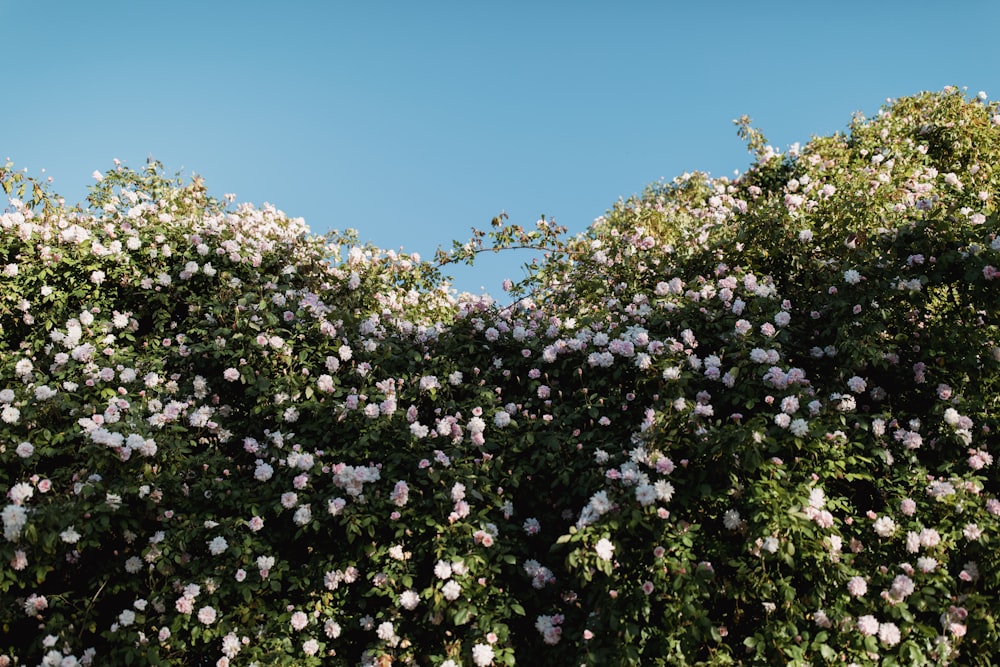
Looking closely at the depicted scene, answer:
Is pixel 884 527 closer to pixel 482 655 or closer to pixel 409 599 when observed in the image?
pixel 482 655

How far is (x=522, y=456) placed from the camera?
16.6 ft

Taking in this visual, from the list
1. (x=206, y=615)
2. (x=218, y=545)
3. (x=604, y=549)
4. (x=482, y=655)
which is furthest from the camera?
(x=218, y=545)

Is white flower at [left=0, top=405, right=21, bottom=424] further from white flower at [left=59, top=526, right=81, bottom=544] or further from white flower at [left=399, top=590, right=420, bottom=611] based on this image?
white flower at [left=399, top=590, right=420, bottom=611]

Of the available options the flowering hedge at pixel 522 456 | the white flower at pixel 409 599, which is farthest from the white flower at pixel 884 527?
the white flower at pixel 409 599

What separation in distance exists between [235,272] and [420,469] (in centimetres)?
287

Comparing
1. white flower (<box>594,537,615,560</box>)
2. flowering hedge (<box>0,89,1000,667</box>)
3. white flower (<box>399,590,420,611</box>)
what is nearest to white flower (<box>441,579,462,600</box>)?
flowering hedge (<box>0,89,1000,667</box>)

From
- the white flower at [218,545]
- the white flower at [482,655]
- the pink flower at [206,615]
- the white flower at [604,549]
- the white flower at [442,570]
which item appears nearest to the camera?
the white flower at [604,549]

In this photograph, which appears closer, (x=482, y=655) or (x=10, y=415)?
(x=482, y=655)

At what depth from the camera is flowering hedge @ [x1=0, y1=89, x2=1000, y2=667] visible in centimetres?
403

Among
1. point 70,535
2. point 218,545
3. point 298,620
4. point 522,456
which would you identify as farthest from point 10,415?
point 522,456

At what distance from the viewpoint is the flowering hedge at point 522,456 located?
13.2 feet

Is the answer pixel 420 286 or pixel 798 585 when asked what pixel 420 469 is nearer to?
pixel 798 585

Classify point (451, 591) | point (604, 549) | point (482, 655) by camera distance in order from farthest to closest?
point (451, 591) < point (482, 655) < point (604, 549)

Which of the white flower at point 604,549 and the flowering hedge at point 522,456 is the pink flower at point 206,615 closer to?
the flowering hedge at point 522,456
